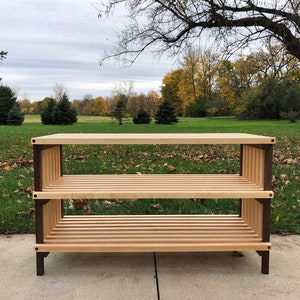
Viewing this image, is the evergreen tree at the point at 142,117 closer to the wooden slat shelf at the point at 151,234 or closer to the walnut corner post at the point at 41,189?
the wooden slat shelf at the point at 151,234

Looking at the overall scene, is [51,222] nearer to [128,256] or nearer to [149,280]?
[128,256]

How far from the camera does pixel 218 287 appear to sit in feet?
9.08

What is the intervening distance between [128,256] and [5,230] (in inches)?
55.9

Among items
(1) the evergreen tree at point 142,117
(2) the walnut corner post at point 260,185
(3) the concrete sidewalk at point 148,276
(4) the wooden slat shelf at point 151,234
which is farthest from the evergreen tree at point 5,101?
(2) the walnut corner post at point 260,185

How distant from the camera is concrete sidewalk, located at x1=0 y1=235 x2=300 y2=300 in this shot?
2672 mm

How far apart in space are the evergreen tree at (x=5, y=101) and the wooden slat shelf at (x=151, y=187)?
1732 inches

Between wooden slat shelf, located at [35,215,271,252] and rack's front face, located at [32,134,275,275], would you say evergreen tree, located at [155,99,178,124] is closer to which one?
wooden slat shelf, located at [35,215,271,252]

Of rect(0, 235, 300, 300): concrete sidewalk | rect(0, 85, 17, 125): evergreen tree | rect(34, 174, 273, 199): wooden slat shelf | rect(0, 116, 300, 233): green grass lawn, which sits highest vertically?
rect(0, 85, 17, 125): evergreen tree

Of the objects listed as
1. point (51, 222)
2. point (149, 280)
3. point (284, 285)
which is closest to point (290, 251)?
point (284, 285)

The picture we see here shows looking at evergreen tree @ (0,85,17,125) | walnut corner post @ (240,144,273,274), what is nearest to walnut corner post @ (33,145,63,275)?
walnut corner post @ (240,144,273,274)

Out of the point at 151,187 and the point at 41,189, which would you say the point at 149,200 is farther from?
the point at 41,189

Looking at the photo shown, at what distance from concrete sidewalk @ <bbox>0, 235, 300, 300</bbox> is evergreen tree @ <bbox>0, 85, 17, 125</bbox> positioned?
4400cm

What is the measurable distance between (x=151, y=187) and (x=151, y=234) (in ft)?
1.48

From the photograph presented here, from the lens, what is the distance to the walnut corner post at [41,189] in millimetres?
2943
